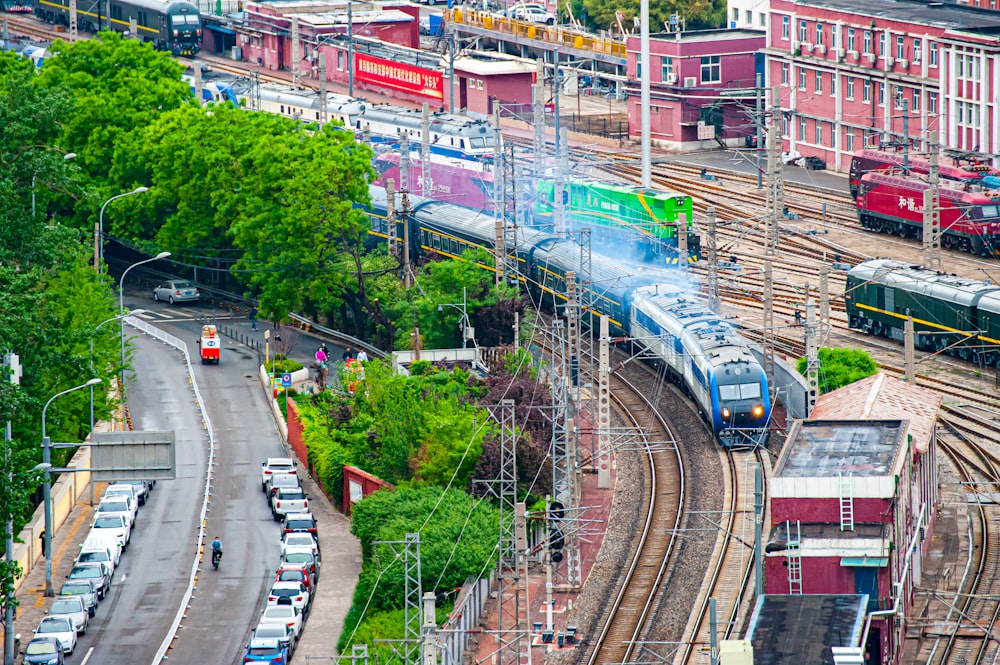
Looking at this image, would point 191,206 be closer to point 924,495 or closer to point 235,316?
point 235,316

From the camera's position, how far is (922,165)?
86.9m

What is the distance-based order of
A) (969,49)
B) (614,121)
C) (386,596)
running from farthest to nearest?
(614,121)
(969,49)
(386,596)

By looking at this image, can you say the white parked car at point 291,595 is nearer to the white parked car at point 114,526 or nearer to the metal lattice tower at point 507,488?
the metal lattice tower at point 507,488

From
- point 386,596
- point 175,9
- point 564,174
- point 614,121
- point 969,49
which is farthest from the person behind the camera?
point 175,9

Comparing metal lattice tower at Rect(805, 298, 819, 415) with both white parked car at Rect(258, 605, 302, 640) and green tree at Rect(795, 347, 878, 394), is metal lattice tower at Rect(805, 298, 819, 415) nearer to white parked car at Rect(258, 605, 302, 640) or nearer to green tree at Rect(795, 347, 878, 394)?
green tree at Rect(795, 347, 878, 394)

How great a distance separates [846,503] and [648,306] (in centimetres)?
2369

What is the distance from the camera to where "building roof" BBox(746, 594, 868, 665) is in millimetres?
37531

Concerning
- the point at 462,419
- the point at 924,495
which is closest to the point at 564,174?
the point at 462,419

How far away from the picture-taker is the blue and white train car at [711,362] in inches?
2276

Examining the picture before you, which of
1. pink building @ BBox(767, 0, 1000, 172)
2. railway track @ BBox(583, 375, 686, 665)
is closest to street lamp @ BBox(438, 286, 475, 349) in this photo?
railway track @ BBox(583, 375, 686, 665)

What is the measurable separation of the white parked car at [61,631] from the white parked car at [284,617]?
4.57m

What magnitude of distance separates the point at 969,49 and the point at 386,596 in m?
48.6

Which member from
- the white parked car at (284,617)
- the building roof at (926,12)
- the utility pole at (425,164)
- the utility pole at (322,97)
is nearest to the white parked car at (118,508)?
the white parked car at (284,617)

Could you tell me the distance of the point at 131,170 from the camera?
8456 cm
